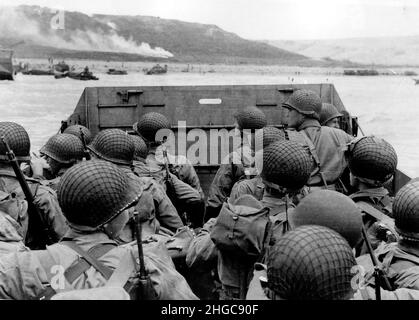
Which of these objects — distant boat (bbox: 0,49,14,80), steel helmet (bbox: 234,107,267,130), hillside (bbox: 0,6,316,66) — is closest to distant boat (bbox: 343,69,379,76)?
hillside (bbox: 0,6,316,66)

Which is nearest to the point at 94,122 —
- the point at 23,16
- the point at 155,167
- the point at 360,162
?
the point at 155,167

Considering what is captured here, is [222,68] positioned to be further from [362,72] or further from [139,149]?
[139,149]

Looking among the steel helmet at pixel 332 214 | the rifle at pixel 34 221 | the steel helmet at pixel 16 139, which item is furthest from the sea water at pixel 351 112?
the steel helmet at pixel 332 214

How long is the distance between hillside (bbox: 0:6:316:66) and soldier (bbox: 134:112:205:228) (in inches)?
3333

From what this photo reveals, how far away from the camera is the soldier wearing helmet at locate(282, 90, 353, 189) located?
17.7 feet

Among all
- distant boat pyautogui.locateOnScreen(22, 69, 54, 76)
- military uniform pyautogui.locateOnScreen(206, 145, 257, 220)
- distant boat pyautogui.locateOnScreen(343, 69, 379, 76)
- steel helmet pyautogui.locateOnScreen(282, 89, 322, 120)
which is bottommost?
distant boat pyautogui.locateOnScreen(343, 69, 379, 76)

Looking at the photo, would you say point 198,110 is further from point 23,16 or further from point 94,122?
point 23,16

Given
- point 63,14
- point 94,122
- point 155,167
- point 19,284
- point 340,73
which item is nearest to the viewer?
point 19,284

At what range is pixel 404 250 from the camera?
302cm

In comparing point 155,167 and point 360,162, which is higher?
point 360,162

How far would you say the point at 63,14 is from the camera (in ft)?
316

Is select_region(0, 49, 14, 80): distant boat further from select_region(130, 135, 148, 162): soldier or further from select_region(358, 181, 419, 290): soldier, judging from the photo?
select_region(358, 181, 419, 290): soldier

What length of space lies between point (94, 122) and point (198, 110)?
161 cm

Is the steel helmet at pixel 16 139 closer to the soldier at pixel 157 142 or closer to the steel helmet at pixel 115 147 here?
the steel helmet at pixel 115 147
